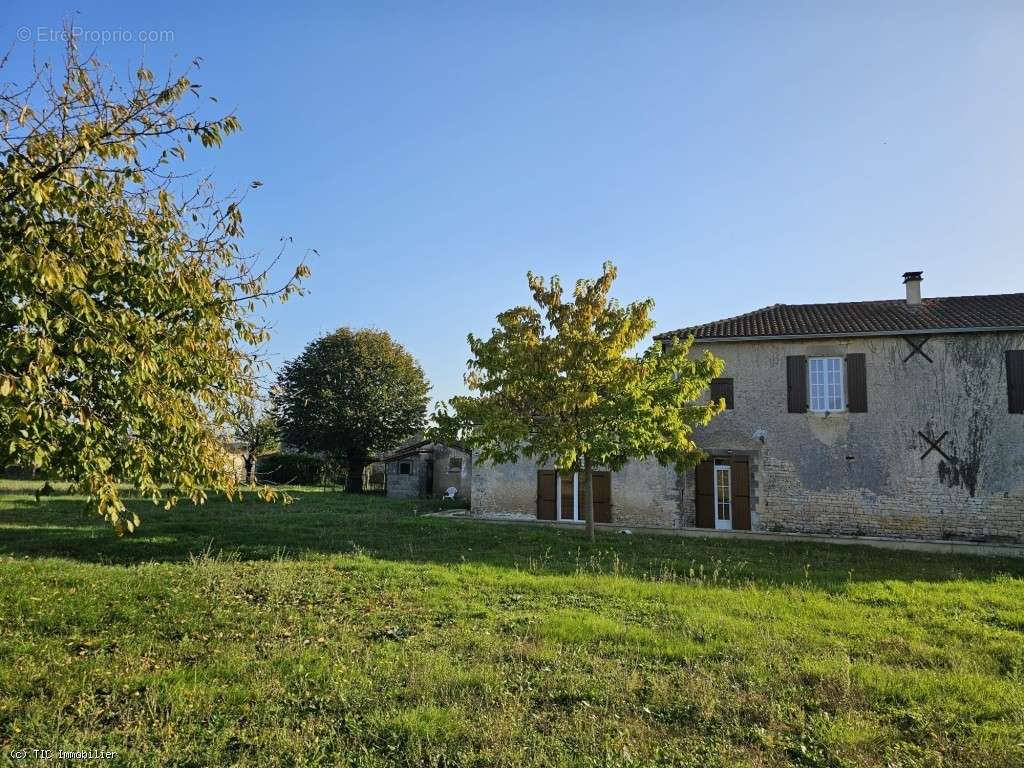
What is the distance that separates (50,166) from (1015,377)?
20382 millimetres

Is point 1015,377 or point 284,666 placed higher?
point 1015,377

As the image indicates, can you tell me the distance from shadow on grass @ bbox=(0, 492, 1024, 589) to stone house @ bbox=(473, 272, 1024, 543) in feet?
10.3

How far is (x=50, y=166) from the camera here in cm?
514

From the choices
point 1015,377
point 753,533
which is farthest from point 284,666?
point 1015,377

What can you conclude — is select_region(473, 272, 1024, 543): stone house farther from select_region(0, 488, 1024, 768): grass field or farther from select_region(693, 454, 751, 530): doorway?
select_region(0, 488, 1024, 768): grass field

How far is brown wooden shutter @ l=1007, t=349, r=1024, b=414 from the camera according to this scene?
1670 centimetres

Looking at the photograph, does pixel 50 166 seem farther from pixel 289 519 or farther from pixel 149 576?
pixel 289 519

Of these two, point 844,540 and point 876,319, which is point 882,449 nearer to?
point 844,540

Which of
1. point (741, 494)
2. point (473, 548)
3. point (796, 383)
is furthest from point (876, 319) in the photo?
point (473, 548)

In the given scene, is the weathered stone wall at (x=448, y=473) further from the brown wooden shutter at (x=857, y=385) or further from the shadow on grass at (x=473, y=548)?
the brown wooden shutter at (x=857, y=385)

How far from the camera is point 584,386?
14.7 m

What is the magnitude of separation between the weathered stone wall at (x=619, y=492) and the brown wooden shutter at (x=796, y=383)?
391 cm

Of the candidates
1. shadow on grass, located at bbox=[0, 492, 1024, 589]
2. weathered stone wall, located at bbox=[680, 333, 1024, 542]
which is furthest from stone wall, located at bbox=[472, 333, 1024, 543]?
shadow on grass, located at bbox=[0, 492, 1024, 589]

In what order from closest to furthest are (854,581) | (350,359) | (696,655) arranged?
1. (696,655)
2. (854,581)
3. (350,359)
